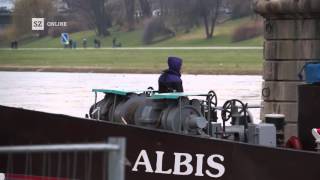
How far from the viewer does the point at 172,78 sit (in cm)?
1054

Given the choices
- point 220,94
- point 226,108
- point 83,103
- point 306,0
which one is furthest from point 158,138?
point 220,94

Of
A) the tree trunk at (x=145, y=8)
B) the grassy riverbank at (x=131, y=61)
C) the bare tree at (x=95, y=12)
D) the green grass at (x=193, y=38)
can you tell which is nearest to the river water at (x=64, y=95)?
the bare tree at (x=95, y=12)

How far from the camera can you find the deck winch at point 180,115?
9.71m

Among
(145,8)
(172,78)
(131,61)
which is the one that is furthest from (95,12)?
(172,78)

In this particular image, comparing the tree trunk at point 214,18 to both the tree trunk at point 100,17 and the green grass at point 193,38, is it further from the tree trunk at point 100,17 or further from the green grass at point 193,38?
the tree trunk at point 100,17

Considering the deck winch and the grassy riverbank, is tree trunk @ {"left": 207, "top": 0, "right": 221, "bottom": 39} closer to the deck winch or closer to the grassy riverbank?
the grassy riverbank

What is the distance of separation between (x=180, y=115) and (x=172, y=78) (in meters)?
0.94

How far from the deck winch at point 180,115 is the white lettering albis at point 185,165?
28.5 inches

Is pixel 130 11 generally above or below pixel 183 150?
above

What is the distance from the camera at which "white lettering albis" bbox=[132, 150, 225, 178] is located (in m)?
8.82

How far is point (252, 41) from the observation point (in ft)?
250

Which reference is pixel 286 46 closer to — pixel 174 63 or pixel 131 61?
pixel 174 63

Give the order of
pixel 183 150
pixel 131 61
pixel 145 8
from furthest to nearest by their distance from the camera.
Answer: pixel 145 8 < pixel 131 61 < pixel 183 150

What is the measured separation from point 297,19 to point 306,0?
15.2 inches
